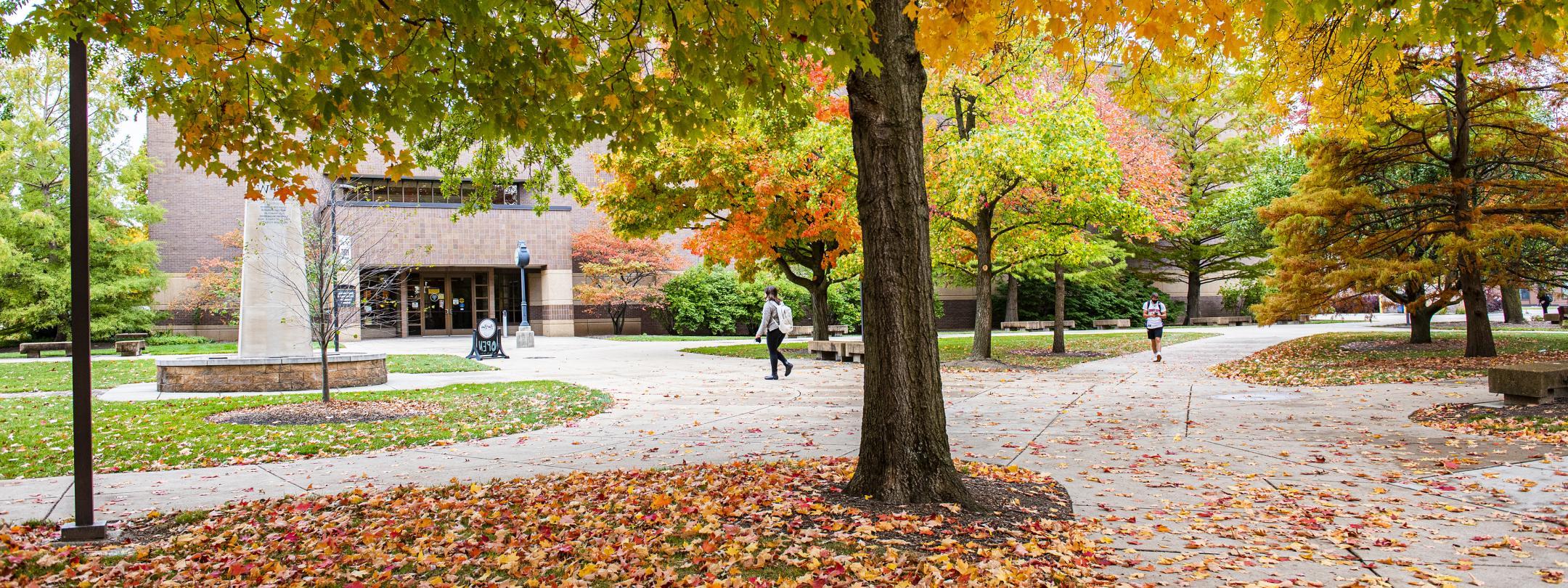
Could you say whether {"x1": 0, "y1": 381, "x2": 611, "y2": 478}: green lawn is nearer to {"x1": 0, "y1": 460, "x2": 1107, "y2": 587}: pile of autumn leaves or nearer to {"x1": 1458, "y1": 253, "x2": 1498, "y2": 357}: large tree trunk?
{"x1": 0, "y1": 460, "x2": 1107, "y2": 587}: pile of autumn leaves

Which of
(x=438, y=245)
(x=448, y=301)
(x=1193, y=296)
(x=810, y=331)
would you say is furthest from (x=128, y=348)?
(x=1193, y=296)

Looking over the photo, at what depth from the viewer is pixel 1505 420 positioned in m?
7.61

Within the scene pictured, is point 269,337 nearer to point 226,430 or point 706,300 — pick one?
point 226,430

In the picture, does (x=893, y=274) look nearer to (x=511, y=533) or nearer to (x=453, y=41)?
(x=511, y=533)

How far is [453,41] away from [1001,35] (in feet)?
16.9

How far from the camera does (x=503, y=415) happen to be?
9633mm

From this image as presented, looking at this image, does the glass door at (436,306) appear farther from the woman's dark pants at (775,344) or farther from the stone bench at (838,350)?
the woman's dark pants at (775,344)

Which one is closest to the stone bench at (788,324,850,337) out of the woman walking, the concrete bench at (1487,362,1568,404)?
the woman walking

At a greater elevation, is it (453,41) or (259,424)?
(453,41)

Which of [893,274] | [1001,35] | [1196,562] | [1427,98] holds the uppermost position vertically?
[1427,98]

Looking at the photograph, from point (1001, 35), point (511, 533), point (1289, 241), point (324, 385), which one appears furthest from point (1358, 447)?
point (324, 385)

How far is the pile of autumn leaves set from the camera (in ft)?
12.5

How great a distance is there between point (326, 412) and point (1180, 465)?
881cm

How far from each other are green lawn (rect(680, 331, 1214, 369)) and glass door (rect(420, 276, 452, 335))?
17857 millimetres
